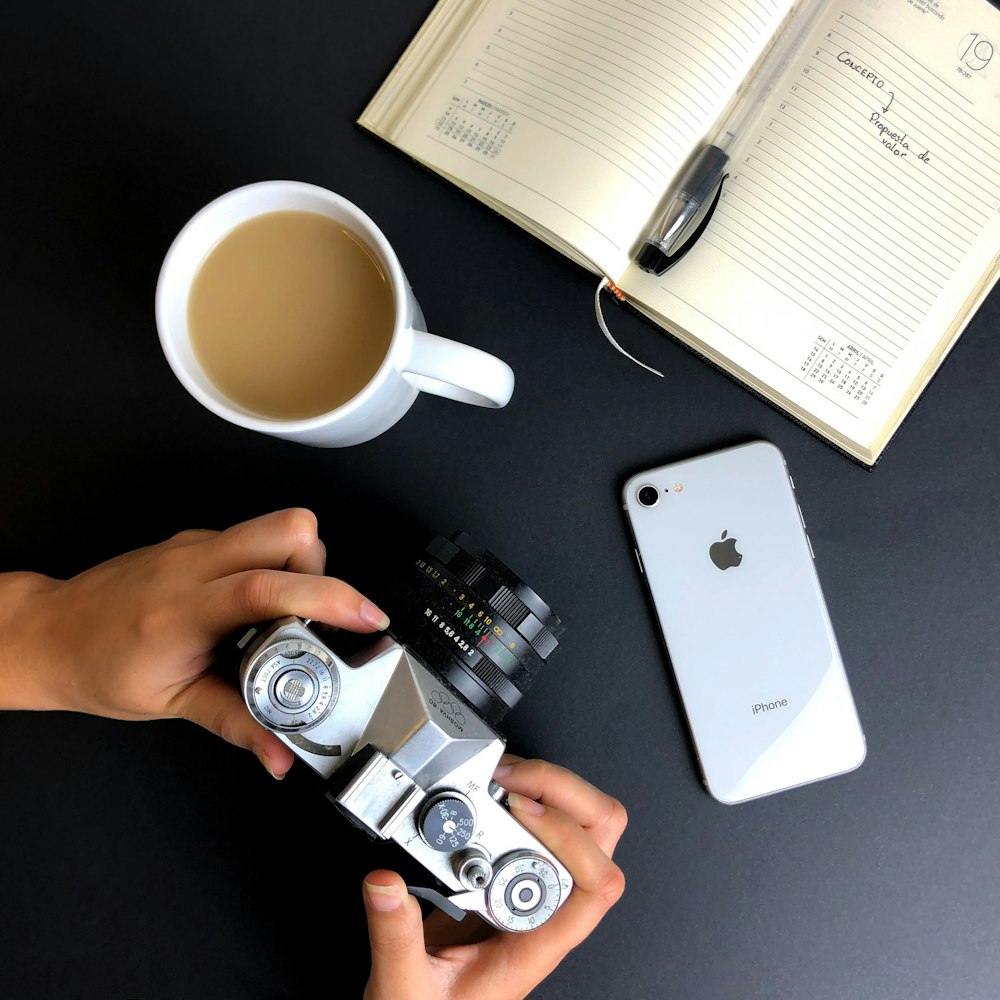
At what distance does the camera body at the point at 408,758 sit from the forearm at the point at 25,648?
0.73 feet

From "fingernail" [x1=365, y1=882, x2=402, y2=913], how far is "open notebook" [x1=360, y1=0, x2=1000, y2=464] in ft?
1.43

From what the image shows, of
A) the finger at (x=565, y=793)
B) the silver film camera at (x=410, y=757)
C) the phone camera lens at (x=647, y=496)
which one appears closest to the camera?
the silver film camera at (x=410, y=757)

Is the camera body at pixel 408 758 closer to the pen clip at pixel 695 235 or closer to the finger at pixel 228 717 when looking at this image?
the finger at pixel 228 717

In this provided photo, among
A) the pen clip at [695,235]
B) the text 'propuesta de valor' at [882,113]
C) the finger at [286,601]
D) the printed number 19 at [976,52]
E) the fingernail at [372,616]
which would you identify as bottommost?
the finger at [286,601]

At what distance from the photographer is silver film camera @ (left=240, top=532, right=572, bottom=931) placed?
45 centimetres

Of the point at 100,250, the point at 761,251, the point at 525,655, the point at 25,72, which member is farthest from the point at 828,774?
the point at 25,72

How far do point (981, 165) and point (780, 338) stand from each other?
206 mm

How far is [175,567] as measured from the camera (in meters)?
0.54

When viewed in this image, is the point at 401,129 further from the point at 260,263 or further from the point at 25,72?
the point at 25,72

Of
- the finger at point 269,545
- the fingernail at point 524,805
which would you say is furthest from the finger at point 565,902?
the finger at point 269,545

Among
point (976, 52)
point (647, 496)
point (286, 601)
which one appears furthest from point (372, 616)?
point (976, 52)

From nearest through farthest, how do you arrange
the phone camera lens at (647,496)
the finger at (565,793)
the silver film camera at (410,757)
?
the silver film camera at (410,757)
the finger at (565,793)
the phone camera lens at (647,496)

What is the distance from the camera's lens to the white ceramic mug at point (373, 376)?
1.62ft

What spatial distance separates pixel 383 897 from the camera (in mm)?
453
